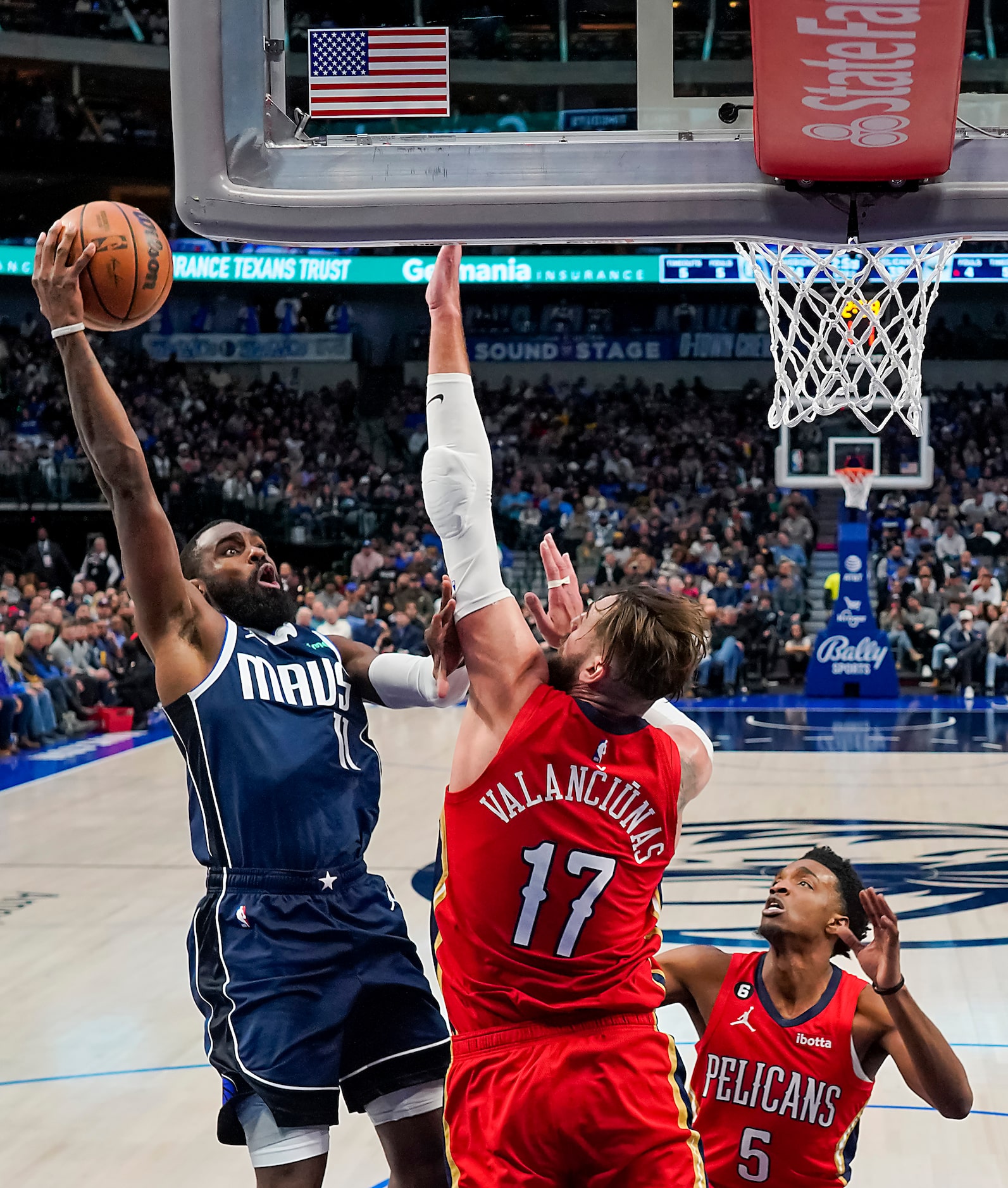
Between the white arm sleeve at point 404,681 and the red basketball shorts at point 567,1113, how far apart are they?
0.83 metres

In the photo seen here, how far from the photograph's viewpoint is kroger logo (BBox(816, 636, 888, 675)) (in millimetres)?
15312

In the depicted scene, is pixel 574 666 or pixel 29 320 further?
pixel 29 320

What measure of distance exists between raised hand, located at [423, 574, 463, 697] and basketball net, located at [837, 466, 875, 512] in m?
13.2

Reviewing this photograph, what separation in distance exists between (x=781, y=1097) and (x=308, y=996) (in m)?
1.00

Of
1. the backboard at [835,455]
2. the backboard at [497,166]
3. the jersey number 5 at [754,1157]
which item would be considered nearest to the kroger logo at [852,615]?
the backboard at [835,455]

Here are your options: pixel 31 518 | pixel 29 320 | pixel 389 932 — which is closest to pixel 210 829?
pixel 389 932

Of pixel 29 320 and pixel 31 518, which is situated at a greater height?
pixel 29 320

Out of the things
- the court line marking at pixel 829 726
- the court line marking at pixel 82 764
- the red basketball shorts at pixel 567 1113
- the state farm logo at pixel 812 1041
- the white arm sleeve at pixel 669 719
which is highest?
the white arm sleeve at pixel 669 719

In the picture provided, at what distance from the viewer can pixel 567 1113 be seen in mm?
2127

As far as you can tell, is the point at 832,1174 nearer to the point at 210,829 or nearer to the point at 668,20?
the point at 210,829

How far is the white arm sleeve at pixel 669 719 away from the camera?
255cm

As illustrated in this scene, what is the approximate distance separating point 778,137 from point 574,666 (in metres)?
1.40

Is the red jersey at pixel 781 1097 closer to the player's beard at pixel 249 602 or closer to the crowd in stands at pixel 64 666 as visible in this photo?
the player's beard at pixel 249 602

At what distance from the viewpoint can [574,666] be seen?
2312 mm
